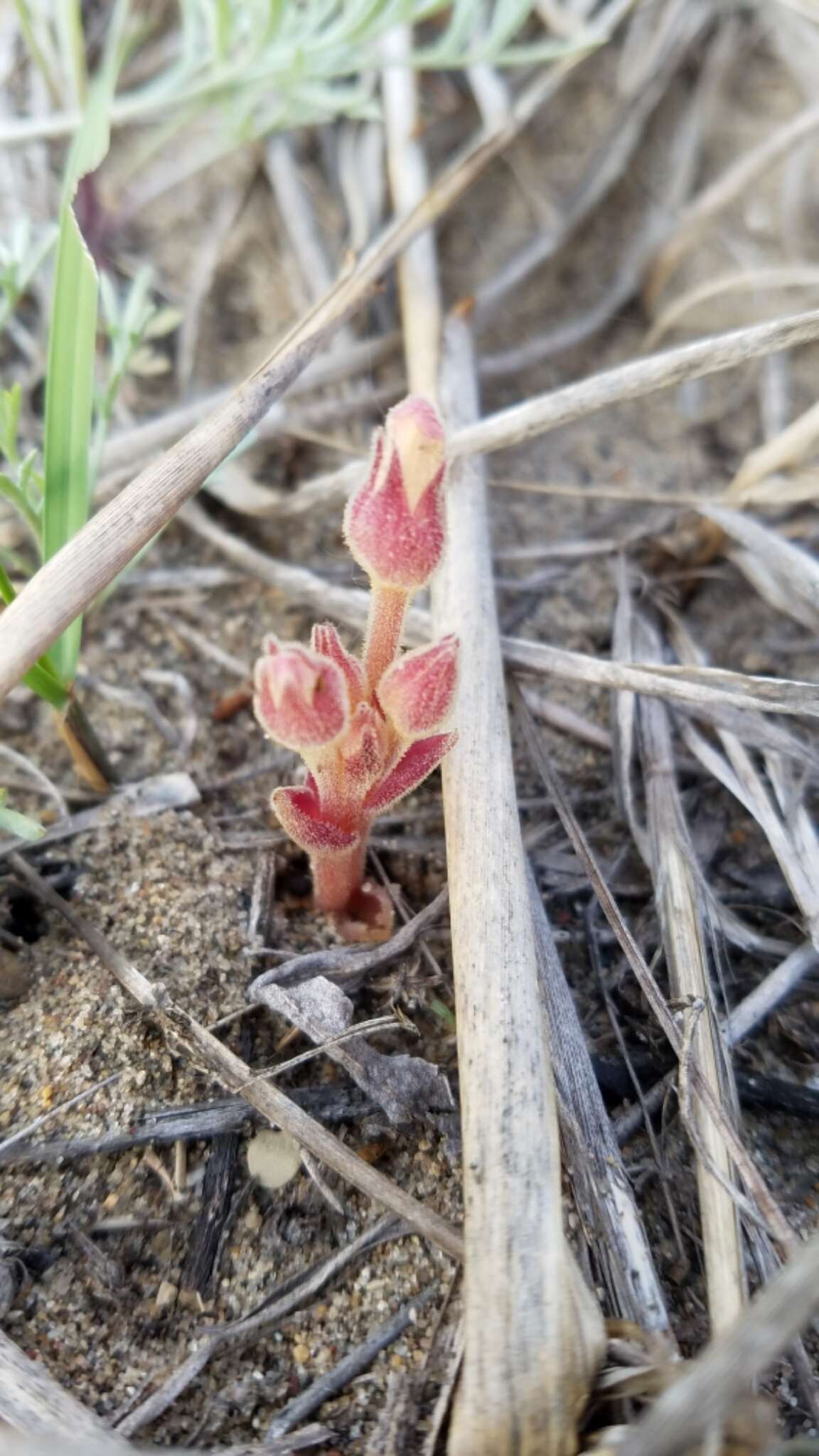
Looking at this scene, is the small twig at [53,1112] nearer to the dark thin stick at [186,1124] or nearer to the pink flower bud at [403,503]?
the dark thin stick at [186,1124]

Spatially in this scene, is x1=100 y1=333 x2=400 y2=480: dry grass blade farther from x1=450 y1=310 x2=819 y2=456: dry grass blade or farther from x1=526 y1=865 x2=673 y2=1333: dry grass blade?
x1=526 y1=865 x2=673 y2=1333: dry grass blade

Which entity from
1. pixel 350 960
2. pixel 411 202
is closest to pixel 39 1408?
pixel 350 960

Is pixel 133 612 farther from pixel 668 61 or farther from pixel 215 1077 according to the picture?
pixel 668 61

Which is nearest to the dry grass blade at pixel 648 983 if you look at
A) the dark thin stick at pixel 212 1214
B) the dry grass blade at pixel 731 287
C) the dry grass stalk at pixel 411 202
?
the dark thin stick at pixel 212 1214

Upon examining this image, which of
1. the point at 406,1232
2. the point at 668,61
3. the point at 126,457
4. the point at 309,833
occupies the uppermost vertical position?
the point at 668,61

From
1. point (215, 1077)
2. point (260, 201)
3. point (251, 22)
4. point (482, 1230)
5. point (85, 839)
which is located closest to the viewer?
point (482, 1230)

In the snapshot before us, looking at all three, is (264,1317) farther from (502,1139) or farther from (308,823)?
(308,823)

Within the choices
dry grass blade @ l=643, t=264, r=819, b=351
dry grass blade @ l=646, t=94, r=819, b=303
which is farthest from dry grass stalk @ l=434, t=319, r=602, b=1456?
dry grass blade @ l=646, t=94, r=819, b=303

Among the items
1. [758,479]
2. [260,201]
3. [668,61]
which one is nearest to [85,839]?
[758,479]
